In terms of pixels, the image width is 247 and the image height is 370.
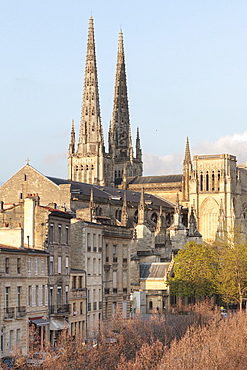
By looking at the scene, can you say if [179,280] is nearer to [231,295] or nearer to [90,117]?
[231,295]

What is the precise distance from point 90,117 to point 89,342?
12572 centimetres

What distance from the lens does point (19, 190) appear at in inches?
4875

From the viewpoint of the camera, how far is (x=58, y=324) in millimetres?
66312

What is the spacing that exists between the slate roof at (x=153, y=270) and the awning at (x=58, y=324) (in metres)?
36.6

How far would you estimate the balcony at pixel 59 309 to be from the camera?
66.4m

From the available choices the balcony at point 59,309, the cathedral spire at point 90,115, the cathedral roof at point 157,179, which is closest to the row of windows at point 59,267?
the balcony at point 59,309

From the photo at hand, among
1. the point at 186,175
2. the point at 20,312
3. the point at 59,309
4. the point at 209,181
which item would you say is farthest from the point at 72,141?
the point at 20,312

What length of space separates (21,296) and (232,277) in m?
47.0

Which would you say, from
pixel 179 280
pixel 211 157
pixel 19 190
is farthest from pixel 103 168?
pixel 179 280

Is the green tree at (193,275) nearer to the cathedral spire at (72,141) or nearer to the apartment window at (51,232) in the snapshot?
the apartment window at (51,232)

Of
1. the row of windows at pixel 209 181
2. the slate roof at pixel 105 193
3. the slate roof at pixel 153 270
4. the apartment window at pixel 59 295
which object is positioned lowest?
the apartment window at pixel 59 295

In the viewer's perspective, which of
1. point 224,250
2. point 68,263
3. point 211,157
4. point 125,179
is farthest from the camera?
point 125,179

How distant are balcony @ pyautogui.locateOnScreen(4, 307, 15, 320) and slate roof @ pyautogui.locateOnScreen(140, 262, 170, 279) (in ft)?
147

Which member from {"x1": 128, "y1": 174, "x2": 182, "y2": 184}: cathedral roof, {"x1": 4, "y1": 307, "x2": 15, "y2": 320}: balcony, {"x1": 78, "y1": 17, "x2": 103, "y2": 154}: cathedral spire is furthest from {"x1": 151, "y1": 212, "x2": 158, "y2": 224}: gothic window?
{"x1": 4, "y1": 307, "x2": 15, "y2": 320}: balcony
